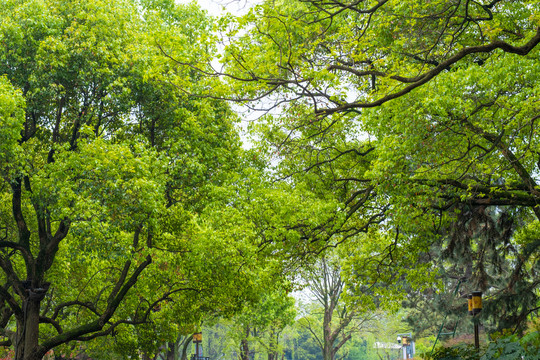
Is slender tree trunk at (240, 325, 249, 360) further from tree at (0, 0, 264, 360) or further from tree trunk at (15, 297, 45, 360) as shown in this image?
tree trunk at (15, 297, 45, 360)

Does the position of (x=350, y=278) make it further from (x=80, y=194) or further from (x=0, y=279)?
(x=0, y=279)

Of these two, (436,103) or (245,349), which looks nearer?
(436,103)

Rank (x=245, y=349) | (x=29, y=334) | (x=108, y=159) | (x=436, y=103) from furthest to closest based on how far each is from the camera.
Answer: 1. (x=245, y=349)
2. (x=29, y=334)
3. (x=108, y=159)
4. (x=436, y=103)

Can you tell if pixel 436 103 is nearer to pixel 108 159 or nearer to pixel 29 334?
pixel 108 159

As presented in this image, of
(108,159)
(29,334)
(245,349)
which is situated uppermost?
(108,159)

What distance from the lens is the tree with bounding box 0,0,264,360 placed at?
40.9 feet

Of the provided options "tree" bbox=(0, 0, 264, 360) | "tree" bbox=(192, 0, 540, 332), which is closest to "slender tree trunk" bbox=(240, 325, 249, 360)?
"tree" bbox=(0, 0, 264, 360)

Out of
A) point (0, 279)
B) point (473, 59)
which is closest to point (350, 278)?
point (473, 59)

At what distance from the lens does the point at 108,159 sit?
41.5ft

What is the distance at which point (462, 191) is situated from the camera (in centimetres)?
1191

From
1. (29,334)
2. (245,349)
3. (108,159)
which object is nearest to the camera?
(108,159)

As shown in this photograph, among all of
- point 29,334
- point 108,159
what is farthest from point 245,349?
point 108,159

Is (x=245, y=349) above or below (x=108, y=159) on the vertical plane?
below

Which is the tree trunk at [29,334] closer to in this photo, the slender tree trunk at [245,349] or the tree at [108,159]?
the tree at [108,159]
